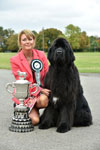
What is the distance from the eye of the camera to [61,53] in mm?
4734

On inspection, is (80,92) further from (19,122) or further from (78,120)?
(19,122)

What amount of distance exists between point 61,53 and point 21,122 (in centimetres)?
129

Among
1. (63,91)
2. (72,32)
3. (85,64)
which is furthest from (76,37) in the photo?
(63,91)

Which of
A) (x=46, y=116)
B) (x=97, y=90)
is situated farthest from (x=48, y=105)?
(x=97, y=90)

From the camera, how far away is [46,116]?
207 inches

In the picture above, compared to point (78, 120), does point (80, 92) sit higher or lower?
higher

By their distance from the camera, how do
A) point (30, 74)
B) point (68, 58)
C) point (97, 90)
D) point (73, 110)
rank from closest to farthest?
point (68, 58)
point (73, 110)
point (30, 74)
point (97, 90)

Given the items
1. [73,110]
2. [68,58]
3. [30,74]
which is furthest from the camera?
[30,74]

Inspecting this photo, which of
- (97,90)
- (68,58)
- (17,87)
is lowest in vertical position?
(97,90)

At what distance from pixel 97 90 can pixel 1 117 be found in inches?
203

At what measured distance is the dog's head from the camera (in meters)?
4.75

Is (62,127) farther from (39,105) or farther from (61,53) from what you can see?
(61,53)

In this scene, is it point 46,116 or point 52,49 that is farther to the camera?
point 46,116

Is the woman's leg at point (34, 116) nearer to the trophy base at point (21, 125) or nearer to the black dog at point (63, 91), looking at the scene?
the black dog at point (63, 91)
